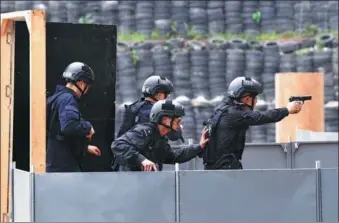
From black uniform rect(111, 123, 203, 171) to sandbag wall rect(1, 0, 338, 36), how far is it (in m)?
11.7

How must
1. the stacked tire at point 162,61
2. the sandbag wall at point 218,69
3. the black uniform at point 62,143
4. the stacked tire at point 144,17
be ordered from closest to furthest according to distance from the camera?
the black uniform at point 62,143, the sandbag wall at point 218,69, the stacked tire at point 162,61, the stacked tire at point 144,17

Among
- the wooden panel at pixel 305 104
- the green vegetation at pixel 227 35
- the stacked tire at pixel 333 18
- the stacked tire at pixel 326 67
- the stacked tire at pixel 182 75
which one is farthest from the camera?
the green vegetation at pixel 227 35

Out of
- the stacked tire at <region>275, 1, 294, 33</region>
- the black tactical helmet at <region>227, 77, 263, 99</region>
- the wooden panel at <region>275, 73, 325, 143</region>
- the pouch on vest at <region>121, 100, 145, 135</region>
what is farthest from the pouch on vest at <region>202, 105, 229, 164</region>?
the stacked tire at <region>275, 1, 294, 33</region>

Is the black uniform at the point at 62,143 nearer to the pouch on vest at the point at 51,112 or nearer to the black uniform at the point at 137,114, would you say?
the pouch on vest at the point at 51,112

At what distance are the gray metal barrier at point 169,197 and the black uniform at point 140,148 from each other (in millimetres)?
525

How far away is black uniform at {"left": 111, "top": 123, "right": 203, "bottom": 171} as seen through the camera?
9727mm

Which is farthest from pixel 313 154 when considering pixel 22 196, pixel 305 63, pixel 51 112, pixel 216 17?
pixel 216 17

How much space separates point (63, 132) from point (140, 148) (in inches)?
28.6

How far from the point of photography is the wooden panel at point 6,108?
422 inches

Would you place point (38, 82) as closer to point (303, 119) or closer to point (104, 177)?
point (104, 177)

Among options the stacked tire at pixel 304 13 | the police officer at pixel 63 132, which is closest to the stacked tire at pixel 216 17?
the stacked tire at pixel 304 13

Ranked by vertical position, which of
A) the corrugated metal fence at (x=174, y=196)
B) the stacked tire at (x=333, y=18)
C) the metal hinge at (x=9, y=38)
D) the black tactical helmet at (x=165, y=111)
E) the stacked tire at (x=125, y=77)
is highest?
the stacked tire at (x=333, y=18)

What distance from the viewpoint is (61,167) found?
10.4 m

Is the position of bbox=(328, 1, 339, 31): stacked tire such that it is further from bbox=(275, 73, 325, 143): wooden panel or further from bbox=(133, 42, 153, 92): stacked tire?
bbox=(275, 73, 325, 143): wooden panel
